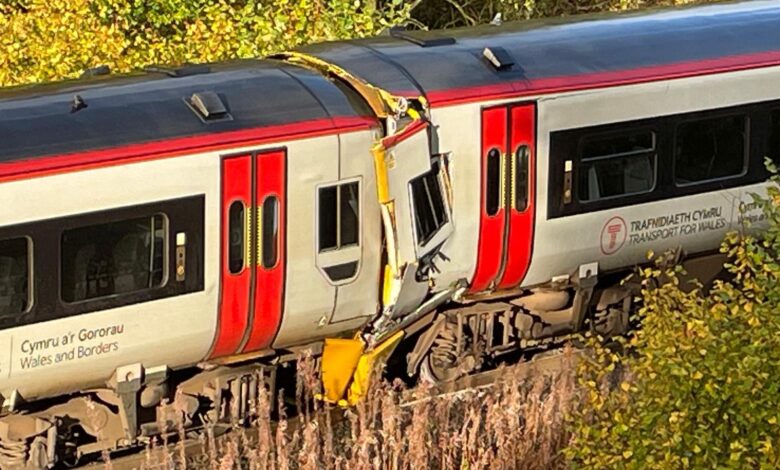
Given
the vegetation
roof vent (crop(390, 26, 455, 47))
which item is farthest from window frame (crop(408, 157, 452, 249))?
the vegetation

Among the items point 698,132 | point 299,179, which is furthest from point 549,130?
point 299,179

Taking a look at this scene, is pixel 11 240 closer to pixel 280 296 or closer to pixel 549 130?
pixel 280 296

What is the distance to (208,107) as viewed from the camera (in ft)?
32.5

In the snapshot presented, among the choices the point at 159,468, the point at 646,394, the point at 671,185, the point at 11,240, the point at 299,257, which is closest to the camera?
the point at 646,394

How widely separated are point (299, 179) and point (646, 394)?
4.30 m

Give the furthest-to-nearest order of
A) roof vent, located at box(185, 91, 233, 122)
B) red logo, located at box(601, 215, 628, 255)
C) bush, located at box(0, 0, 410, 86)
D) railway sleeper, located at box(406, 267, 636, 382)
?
bush, located at box(0, 0, 410, 86), red logo, located at box(601, 215, 628, 255), railway sleeper, located at box(406, 267, 636, 382), roof vent, located at box(185, 91, 233, 122)

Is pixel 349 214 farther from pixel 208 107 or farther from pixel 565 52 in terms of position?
pixel 565 52

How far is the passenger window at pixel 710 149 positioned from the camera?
12.3 m

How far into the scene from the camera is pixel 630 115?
39.0 feet

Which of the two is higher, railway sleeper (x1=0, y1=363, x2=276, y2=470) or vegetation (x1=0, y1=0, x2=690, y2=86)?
vegetation (x1=0, y1=0, x2=690, y2=86)

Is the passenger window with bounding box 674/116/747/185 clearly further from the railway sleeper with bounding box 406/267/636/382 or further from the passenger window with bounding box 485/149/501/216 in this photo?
the passenger window with bounding box 485/149/501/216

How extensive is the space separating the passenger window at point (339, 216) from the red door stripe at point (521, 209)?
154 centimetres

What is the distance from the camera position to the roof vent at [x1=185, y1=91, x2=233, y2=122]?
389 inches

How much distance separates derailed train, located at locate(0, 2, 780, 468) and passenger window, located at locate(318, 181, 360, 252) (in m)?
0.02
